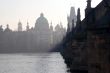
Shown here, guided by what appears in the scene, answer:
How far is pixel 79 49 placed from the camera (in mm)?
54625

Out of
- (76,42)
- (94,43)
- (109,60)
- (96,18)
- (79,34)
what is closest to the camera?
(109,60)

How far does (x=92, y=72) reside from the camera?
22734mm

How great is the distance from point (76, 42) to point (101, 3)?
96.3 feet

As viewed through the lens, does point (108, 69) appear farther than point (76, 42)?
No

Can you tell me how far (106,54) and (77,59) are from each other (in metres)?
34.0

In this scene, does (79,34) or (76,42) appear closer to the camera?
(79,34)

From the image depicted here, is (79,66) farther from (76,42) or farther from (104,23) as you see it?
(104,23)

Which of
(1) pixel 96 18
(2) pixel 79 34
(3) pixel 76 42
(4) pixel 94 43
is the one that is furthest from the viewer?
(3) pixel 76 42

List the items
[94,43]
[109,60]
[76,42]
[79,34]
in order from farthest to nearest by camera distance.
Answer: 1. [76,42]
2. [79,34]
3. [94,43]
4. [109,60]

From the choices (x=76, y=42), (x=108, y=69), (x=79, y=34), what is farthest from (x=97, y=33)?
(x=76, y=42)

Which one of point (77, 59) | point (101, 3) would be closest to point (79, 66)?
point (77, 59)

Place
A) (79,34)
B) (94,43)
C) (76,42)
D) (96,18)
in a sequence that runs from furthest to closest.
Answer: (76,42) → (79,34) → (96,18) → (94,43)

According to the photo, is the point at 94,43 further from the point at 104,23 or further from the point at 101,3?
the point at 101,3

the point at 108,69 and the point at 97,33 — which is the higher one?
the point at 97,33
